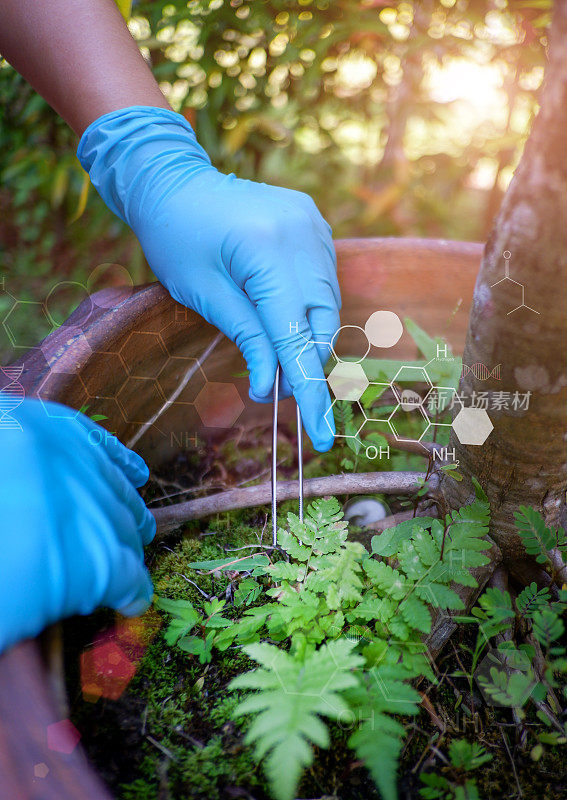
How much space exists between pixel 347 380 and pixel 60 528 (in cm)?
71

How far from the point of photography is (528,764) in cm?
73

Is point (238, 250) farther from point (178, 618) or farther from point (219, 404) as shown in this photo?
point (178, 618)

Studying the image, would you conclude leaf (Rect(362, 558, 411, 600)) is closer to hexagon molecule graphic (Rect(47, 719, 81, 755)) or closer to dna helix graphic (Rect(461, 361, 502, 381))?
dna helix graphic (Rect(461, 361, 502, 381))

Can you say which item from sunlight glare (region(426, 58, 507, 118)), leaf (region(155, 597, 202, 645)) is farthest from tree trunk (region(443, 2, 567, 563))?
sunlight glare (region(426, 58, 507, 118))

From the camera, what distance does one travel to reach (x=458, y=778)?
0.70 metres

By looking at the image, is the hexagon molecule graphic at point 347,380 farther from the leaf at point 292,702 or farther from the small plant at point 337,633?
the leaf at point 292,702

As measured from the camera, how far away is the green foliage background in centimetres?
142

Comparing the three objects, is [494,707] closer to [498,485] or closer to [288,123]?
[498,485]

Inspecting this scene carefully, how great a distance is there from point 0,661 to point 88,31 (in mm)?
Result: 1373

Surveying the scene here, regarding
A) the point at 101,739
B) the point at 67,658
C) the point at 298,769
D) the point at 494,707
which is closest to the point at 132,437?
the point at 67,658

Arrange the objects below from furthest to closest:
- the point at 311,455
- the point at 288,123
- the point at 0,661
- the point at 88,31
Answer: the point at 288,123 < the point at 311,455 < the point at 88,31 < the point at 0,661

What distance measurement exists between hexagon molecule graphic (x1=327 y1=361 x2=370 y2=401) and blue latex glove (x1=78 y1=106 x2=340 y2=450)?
0.05m
